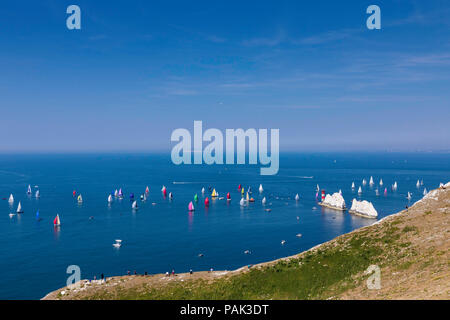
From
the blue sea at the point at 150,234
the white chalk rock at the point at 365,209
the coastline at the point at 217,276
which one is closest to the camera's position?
the coastline at the point at 217,276

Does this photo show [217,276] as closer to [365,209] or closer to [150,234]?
[150,234]

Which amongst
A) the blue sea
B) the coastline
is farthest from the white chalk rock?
the coastline

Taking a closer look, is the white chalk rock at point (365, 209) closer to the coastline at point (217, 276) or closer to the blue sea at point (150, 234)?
the blue sea at point (150, 234)

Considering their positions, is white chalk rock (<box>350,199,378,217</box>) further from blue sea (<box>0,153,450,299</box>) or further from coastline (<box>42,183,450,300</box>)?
coastline (<box>42,183,450,300</box>)

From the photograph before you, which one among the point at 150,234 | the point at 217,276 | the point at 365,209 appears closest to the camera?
the point at 217,276

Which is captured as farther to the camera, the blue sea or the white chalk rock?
the white chalk rock

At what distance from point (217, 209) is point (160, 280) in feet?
308

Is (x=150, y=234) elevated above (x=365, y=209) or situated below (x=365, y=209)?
below

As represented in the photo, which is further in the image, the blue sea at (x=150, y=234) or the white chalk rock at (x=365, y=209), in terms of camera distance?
the white chalk rock at (x=365, y=209)

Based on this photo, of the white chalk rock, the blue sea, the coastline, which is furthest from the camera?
the white chalk rock

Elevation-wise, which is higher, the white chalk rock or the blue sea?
the white chalk rock

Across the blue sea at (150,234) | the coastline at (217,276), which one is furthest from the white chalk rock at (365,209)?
the coastline at (217,276)

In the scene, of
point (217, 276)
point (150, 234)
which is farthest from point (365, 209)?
point (217, 276)
